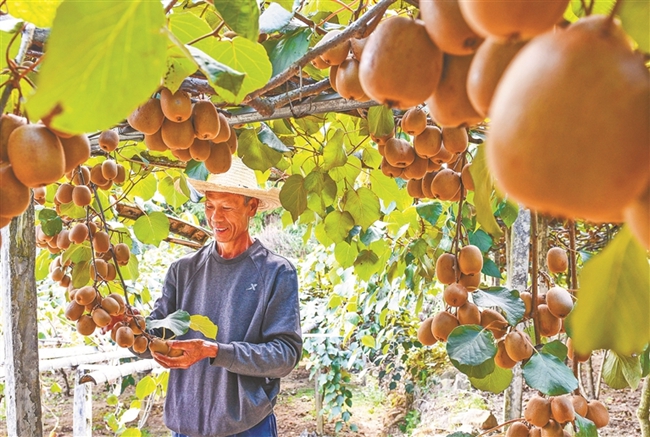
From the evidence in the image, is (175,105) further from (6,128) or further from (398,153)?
(398,153)

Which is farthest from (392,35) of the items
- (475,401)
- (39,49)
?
(475,401)

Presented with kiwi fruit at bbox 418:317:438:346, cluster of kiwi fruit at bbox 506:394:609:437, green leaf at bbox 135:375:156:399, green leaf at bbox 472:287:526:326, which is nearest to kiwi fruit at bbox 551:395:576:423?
cluster of kiwi fruit at bbox 506:394:609:437

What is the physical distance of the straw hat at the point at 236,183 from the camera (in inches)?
95.8

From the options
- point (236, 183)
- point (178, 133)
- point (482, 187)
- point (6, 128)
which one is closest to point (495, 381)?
point (482, 187)

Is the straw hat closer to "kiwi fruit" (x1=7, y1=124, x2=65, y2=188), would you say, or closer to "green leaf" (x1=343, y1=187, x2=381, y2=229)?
"green leaf" (x1=343, y1=187, x2=381, y2=229)

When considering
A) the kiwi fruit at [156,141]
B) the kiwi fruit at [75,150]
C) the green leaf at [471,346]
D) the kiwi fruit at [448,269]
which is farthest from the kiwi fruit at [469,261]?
the kiwi fruit at [75,150]

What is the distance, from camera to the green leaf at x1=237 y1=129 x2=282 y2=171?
60.4 inches

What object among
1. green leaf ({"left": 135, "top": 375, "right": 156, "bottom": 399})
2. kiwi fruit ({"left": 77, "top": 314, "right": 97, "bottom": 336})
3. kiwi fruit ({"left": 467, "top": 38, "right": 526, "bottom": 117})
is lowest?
green leaf ({"left": 135, "top": 375, "right": 156, "bottom": 399})

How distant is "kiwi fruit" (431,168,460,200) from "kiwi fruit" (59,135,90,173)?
2.98 ft

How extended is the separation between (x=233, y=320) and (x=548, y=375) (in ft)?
5.30

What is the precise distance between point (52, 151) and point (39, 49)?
57 centimetres

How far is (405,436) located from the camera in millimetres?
5219

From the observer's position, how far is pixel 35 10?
0.57 m

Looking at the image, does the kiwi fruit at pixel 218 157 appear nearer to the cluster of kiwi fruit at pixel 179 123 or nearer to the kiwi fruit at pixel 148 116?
the cluster of kiwi fruit at pixel 179 123
